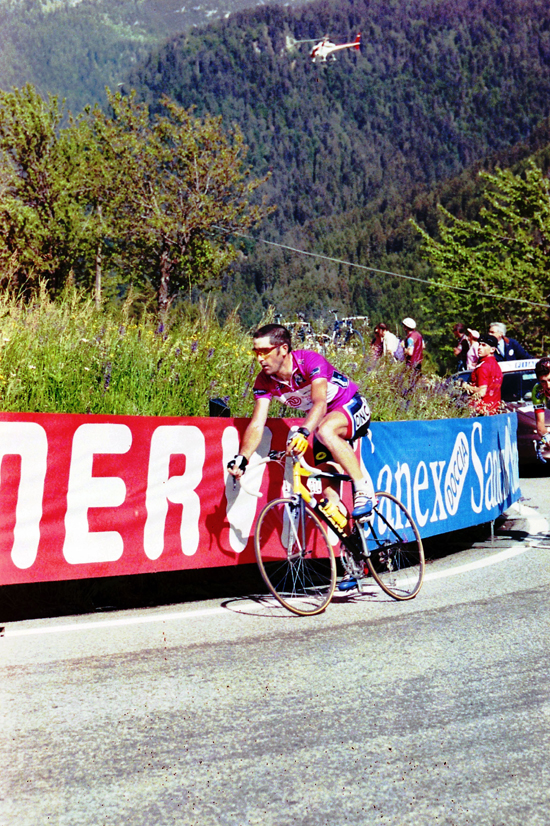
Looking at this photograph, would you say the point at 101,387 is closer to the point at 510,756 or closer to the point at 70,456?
the point at 70,456

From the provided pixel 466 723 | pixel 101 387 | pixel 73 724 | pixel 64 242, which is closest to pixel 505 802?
pixel 466 723

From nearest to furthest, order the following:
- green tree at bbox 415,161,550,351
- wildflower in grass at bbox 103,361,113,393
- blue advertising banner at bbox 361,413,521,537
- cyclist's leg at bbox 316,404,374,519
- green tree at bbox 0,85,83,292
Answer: cyclist's leg at bbox 316,404,374,519
blue advertising banner at bbox 361,413,521,537
wildflower in grass at bbox 103,361,113,393
green tree at bbox 0,85,83,292
green tree at bbox 415,161,550,351

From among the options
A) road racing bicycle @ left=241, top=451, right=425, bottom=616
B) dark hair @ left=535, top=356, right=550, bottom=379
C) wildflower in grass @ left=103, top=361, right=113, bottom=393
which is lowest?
road racing bicycle @ left=241, top=451, right=425, bottom=616

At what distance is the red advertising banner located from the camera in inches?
216

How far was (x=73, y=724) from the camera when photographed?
3.79 m

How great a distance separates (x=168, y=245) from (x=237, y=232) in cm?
333

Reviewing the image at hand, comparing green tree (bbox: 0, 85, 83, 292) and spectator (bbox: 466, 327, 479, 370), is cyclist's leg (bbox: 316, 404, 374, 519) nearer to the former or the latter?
spectator (bbox: 466, 327, 479, 370)

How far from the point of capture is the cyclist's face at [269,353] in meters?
6.04

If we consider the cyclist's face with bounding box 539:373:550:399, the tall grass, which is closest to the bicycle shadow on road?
the tall grass

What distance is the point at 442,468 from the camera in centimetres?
817

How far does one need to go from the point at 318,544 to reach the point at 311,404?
3.34ft

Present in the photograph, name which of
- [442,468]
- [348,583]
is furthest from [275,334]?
[442,468]

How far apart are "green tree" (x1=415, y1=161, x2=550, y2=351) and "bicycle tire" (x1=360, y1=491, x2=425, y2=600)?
3691cm

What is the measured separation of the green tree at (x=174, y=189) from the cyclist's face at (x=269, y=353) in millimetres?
33632
